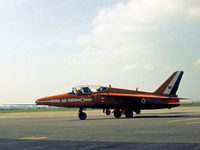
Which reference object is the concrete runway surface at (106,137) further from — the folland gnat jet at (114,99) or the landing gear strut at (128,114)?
the landing gear strut at (128,114)

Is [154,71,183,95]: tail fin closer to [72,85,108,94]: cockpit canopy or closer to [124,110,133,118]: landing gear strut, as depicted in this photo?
[124,110,133,118]: landing gear strut

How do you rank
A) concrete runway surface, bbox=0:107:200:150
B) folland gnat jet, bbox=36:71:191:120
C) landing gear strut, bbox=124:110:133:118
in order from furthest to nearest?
landing gear strut, bbox=124:110:133:118
folland gnat jet, bbox=36:71:191:120
concrete runway surface, bbox=0:107:200:150

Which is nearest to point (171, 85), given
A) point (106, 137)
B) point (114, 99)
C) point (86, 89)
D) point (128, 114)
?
point (128, 114)

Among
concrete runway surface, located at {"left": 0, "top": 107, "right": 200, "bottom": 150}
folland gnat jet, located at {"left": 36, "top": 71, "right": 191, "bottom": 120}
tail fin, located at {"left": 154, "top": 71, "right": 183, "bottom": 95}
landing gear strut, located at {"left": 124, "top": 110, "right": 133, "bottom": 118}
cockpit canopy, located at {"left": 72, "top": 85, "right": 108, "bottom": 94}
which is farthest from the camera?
tail fin, located at {"left": 154, "top": 71, "right": 183, "bottom": 95}

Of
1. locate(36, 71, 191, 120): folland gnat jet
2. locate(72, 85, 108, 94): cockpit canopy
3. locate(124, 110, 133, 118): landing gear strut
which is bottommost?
locate(124, 110, 133, 118): landing gear strut

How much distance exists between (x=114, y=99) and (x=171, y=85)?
6581 millimetres

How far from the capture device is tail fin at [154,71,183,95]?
2922cm

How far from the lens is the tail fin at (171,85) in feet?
95.9

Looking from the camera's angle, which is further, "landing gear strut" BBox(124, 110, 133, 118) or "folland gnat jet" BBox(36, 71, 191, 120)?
"landing gear strut" BBox(124, 110, 133, 118)

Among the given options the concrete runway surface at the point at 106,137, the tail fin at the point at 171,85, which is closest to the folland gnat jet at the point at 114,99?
the tail fin at the point at 171,85

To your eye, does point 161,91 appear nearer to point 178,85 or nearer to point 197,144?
point 178,85

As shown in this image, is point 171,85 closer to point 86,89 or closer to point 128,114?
point 128,114

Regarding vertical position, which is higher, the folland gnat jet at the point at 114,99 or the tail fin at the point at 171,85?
the tail fin at the point at 171,85

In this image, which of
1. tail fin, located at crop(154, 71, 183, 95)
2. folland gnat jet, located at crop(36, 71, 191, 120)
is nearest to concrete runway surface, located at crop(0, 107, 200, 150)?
folland gnat jet, located at crop(36, 71, 191, 120)
